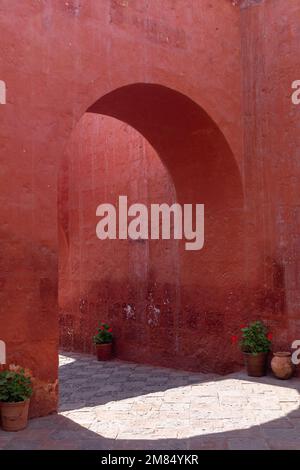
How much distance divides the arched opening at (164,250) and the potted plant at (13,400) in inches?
123

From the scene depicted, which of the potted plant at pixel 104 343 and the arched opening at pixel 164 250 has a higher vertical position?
the arched opening at pixel 164 250

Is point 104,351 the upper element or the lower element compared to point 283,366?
lower

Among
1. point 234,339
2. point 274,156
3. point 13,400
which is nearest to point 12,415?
point 13,400

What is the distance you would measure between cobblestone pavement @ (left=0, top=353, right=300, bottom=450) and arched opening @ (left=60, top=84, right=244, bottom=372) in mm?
743

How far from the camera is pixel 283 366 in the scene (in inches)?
226

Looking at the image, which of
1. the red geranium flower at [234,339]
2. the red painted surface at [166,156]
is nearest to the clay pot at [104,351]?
the red painted surface at [166,156]

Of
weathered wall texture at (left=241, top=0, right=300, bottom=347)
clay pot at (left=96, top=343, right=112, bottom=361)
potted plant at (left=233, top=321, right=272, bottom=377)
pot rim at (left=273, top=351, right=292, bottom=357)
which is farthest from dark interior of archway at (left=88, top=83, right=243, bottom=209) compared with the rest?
clay pot at (left=96, top=343, right=112, bottom=361)

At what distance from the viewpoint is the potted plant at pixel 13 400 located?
411 cm

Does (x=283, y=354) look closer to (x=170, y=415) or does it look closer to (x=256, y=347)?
(x=256, y=347)

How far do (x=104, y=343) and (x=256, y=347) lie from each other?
2.75m

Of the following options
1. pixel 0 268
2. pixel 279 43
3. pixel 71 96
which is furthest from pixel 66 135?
pixel 279 43

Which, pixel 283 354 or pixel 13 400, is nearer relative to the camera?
pixel 13 400

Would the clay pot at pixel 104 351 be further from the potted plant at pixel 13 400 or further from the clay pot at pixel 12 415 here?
the clay pot at pixel 12 415

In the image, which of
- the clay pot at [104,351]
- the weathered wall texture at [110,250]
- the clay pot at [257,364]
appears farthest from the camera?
the clay pot at [104,351]
